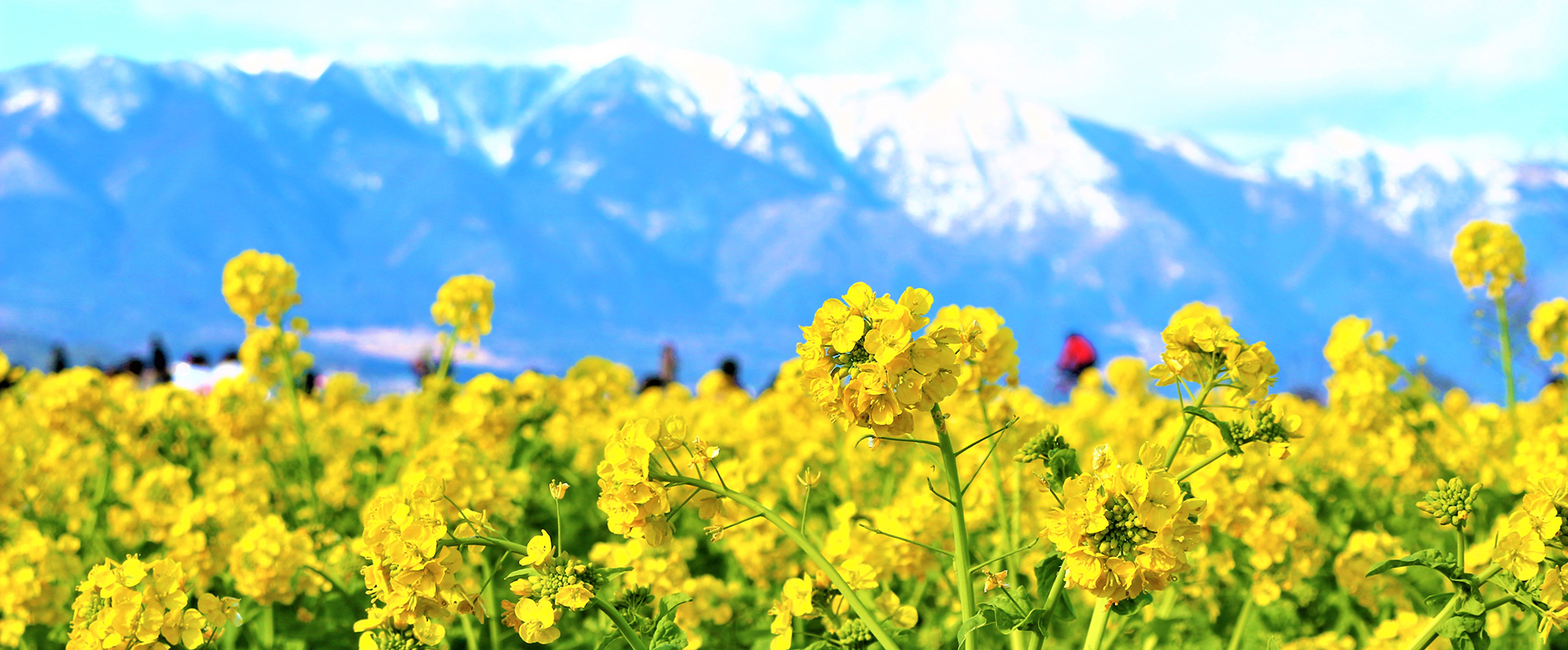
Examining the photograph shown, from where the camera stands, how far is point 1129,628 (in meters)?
3.19

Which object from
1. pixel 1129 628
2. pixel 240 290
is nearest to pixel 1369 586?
pixel 1129 628

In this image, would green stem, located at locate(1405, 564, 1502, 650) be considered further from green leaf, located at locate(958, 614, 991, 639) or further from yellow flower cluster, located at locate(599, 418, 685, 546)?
yellow flower cluster, located at locate(599, 418, 685, 546)

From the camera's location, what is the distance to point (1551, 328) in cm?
498

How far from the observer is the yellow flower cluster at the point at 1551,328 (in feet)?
16.3

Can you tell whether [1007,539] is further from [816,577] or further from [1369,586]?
[1369,586]

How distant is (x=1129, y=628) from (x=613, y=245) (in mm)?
173951

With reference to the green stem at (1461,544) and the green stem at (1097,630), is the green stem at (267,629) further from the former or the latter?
the green stem at (1461,544)

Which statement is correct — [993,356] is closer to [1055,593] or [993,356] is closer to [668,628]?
[1055,593]

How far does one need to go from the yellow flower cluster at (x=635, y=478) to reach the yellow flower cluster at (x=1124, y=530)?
2.25ft

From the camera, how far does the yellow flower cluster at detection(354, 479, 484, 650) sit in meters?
1.72

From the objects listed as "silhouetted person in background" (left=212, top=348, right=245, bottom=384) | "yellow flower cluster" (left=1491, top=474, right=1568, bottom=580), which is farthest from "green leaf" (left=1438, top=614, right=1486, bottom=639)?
"silhouetted person in background" (left=212, top=348, right=245, bottom=384)

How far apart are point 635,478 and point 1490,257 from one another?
5219mm

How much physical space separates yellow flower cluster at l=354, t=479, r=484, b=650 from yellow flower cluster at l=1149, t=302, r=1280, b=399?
144 centimetres

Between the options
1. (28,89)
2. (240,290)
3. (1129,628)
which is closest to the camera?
(1129,628)
